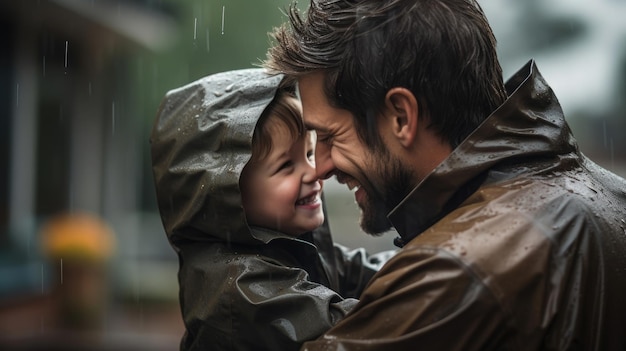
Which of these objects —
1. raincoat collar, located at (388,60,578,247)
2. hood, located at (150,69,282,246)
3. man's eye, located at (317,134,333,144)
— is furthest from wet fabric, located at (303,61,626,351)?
hood, located at (150,69,282,246)

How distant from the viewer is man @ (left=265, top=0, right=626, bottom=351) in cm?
176

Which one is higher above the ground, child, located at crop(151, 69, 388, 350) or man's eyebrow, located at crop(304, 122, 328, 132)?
man's eyebrow, located at crop(304, 122, 328, 132)

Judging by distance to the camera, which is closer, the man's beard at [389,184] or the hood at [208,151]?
the man's beard at [389,184]

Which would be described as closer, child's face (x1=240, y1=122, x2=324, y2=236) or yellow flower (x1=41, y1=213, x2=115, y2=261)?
child's face (x1=240, y1=122, x2=324, y2=236)

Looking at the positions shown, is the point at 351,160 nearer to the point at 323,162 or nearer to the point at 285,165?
the point at 323,162

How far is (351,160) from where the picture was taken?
92.7 inches

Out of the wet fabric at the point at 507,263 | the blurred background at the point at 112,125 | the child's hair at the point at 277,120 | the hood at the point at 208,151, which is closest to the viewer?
the wet fabric at the point at 507,263

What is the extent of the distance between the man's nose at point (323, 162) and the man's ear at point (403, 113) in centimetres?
29

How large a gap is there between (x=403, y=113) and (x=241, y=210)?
61 cm

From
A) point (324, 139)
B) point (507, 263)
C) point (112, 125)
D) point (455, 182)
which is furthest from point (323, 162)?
point (112, 125)

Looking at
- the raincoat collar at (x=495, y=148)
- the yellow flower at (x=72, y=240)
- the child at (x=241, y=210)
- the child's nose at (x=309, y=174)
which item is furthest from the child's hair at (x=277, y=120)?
the yellow flower at (x=72, y=240)

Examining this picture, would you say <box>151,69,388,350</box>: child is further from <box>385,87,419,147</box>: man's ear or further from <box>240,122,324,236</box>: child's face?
<box>385,87,419,147</box>: man's ear

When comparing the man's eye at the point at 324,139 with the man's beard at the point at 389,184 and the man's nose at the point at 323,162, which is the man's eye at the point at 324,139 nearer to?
the man's nose at the point at 323,162

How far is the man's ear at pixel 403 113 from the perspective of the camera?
2197 millimetres
